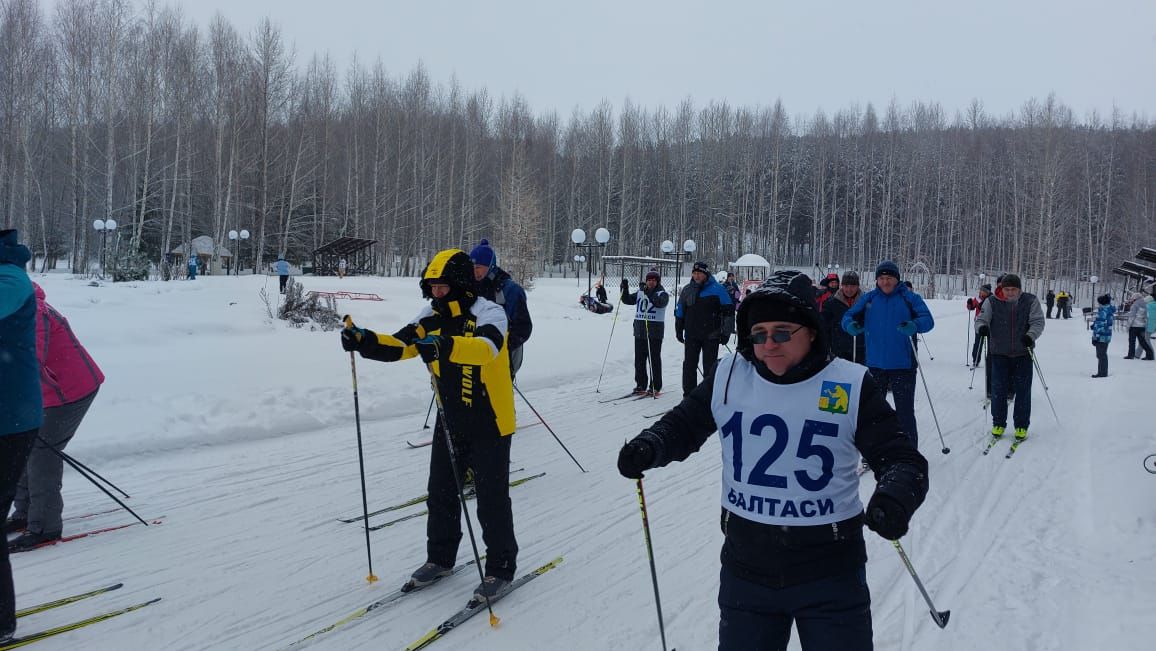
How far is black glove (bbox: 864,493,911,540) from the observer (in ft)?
5.97

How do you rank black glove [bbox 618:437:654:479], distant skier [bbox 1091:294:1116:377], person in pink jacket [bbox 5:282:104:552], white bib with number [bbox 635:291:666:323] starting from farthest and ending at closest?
1. distant skier [bbox 1091:294:1116:377]
2. white bib with number [bbox 635:291:666:323]
3. person in pink jacket [bbox 5:282:104:552]
4. black glove [bbox 618:437:654:479]

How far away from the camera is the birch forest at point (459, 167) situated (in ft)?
111

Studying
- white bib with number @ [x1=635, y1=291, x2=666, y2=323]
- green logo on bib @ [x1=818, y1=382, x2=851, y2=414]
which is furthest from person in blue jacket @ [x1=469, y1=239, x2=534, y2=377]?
green logo on bib @ [x1=818, y1=382, x2=851, y2=414]

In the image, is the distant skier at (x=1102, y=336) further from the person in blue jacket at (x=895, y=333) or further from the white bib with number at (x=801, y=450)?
the white bib with number at (x=801, y=450)

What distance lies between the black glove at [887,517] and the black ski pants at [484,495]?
87.1 inches

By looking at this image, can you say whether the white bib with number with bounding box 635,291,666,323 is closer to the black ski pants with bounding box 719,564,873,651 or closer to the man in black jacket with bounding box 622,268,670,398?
the man in black jacket with bounding box 622,268,670,398

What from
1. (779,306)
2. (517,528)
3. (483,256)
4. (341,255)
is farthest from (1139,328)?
(341,255)

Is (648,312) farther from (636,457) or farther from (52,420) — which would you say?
(636,457)

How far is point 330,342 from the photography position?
11586mm

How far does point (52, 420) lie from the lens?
14.1ft

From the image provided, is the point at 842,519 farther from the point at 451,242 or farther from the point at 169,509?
the point at 451,242

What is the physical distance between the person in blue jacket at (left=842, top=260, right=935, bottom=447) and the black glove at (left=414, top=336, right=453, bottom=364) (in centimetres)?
460

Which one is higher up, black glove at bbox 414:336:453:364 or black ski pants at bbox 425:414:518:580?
black glove at bbox 414:336:453:364

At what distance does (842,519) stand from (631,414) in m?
6.86
